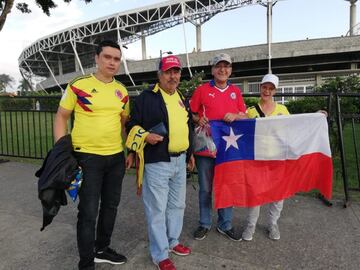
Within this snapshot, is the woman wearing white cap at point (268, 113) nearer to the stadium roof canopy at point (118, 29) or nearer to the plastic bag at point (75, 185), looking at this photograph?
the plastic bag at point (75, 185)

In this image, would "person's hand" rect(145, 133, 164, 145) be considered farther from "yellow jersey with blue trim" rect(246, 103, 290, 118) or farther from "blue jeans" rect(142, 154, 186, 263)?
"yellow jersey with blue trim" rect(246, 103, 290, 118)

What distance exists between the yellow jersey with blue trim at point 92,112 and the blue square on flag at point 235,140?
1.24 meters

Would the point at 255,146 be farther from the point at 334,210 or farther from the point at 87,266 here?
the point at 87,266

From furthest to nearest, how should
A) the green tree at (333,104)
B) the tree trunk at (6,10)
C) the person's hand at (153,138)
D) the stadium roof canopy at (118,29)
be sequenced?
the stadium roof canopy at (118,29) → the tree trunk at (6,10) → the green tree at (333,104) → the person's hand at (153,138)

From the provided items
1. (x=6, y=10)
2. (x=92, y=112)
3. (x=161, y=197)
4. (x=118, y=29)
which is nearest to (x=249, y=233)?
(x=161, y=197)

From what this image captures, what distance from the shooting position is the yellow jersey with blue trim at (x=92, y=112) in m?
2.70

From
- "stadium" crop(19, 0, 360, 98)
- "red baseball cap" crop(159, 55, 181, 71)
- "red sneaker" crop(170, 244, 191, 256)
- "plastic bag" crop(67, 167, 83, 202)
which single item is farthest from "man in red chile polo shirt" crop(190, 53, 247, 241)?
"stadium" crop(19, 0, 360, 98)

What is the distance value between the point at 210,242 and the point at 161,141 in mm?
1361

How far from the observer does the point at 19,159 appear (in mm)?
7773

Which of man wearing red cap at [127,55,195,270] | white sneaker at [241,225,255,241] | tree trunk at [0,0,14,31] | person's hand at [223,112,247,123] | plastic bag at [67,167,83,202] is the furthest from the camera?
tree trunk at [0,0,14,31]

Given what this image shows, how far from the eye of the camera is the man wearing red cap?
290cm

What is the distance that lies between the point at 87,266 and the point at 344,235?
2.76 meters

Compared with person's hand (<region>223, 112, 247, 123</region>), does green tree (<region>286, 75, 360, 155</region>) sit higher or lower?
higher

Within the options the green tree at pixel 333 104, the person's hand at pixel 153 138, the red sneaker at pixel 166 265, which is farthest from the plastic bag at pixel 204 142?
the green tree at pixel 333 104
